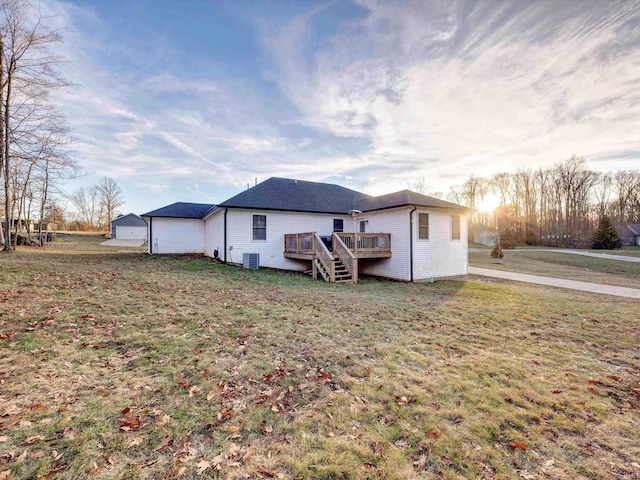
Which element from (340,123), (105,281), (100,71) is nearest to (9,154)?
(100,71)

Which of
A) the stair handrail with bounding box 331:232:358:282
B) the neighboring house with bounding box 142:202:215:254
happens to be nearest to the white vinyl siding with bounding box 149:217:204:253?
the neighboring house with bounding box 142:202:215:254

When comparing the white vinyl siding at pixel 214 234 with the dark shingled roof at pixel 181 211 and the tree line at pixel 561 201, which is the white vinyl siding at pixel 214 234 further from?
the tree line at pixel 561 201

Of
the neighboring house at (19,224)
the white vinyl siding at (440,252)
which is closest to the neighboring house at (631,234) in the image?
the white vinyl siding at (440,252)

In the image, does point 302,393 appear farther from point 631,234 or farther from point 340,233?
point 631,234

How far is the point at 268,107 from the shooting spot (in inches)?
539

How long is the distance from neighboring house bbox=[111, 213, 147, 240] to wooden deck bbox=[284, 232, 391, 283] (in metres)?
34.0

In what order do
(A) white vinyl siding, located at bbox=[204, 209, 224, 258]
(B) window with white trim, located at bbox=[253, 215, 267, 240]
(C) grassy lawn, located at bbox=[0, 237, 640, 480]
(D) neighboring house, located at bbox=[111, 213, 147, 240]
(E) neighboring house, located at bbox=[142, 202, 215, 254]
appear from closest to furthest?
(C) grassy lawn, located at bbox=[0, 237, 640, 480], (B) window with white trim, located at bbox=[253, 215, 267, 240], (A) white vinyl siding, located at bbox=[204, 209, 224, 258], (E) neighboring house, located at bbox=[142, 202, 215, 254], (D) neighboring house, located at bbox=[111, 213, 147, 240]

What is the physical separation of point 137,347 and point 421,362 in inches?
168

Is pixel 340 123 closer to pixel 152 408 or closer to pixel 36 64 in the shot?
pixel 152 408

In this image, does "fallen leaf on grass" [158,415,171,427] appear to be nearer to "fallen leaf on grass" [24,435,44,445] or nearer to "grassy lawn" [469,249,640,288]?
"fallen leaf on grass" [24,435,44,445]

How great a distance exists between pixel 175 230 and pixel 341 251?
1251cm

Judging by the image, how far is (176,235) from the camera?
61.2ft

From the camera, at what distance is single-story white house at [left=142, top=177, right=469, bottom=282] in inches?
494

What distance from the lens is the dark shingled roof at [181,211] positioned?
1806 cm
